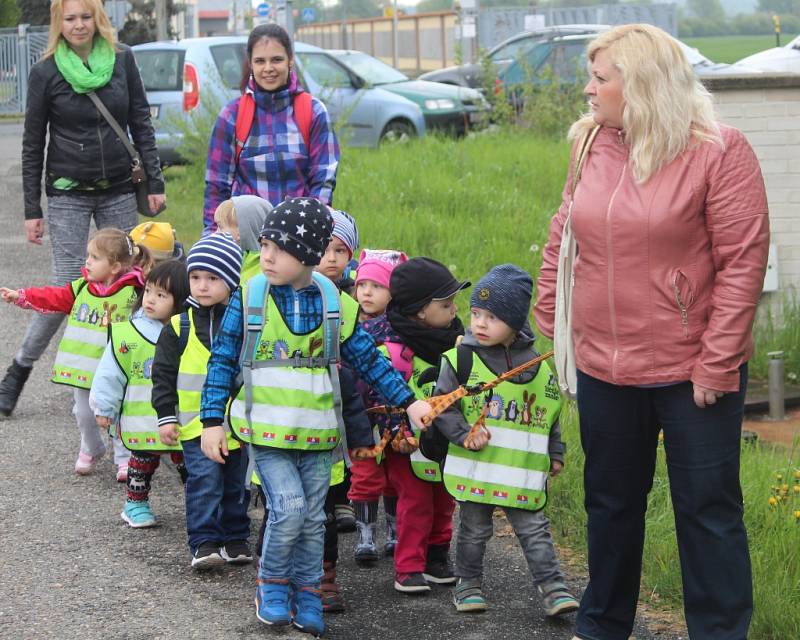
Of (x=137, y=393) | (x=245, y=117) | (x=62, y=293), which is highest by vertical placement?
(x=245, y=117)

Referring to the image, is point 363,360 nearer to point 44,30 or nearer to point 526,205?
point 526,205

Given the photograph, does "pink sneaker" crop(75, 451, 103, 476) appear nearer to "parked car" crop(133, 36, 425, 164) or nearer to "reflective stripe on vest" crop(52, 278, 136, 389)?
"reflective stripe on vest" crop(52, 278, 136, 389)

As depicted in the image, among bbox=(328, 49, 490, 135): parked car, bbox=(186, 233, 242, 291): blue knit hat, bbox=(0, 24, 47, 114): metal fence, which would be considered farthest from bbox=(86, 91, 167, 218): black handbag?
bbox=(0, 24, 47, 114): metal fence

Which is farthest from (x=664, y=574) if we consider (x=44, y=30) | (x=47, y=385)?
(x=44, y=30)

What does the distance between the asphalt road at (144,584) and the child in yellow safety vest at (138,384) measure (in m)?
0.18

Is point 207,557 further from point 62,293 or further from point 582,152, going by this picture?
point 582,152

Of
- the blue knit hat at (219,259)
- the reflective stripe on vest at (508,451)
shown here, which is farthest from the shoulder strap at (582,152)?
the blue knit hat at (219,259)

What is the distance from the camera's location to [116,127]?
7051 mm

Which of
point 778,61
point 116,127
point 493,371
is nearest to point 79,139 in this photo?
point 116,127

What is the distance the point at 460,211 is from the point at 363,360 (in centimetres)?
693

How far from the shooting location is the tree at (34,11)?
4494cm

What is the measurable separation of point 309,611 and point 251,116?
8.60ft

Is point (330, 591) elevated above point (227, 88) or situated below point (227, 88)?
below

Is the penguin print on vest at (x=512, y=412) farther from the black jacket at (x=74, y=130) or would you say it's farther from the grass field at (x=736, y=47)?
the grass field at (x=736, y=47)
